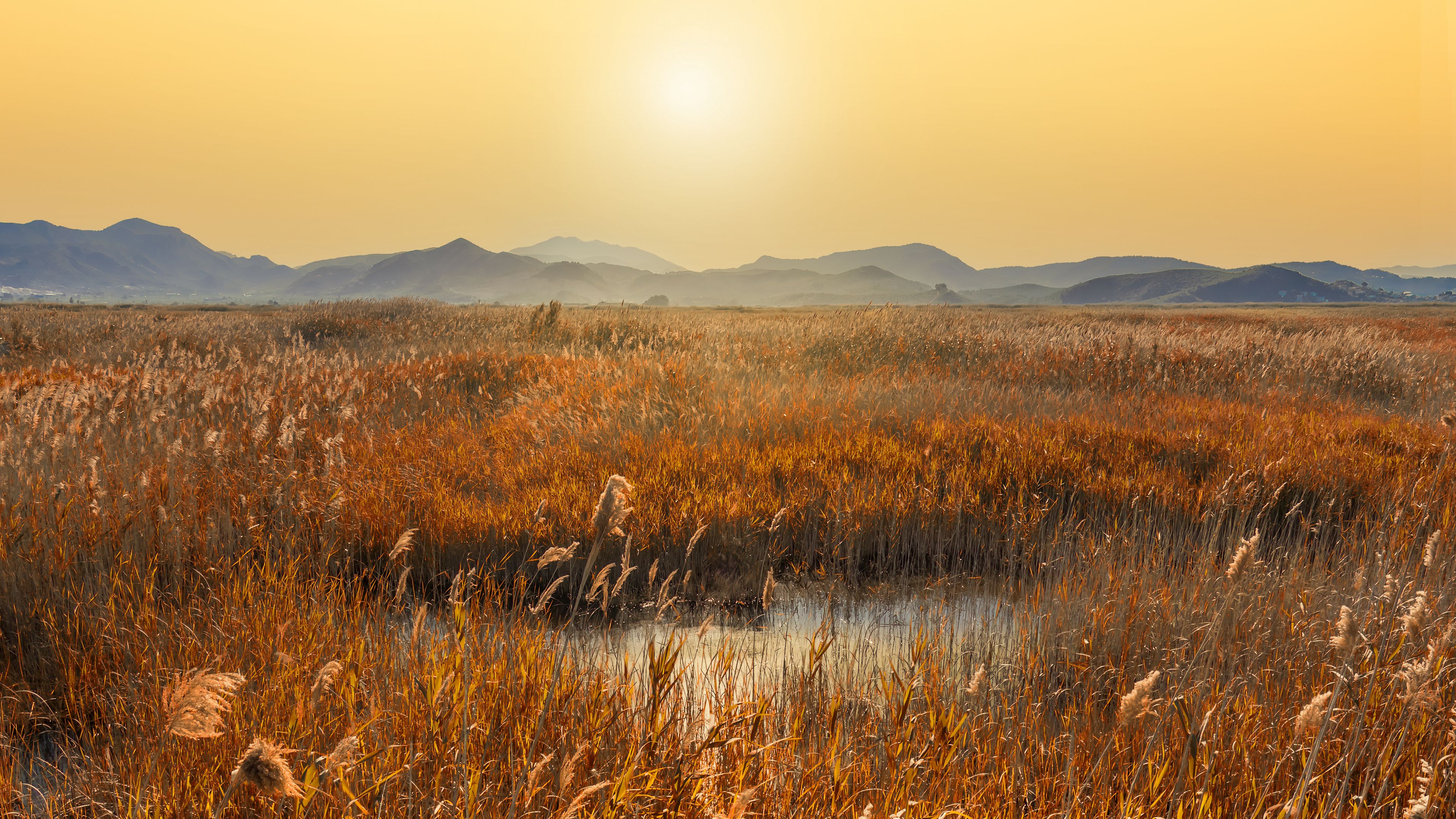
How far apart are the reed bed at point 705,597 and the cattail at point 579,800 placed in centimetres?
3

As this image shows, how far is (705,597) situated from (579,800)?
2.66 metres

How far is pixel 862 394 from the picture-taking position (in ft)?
25.9

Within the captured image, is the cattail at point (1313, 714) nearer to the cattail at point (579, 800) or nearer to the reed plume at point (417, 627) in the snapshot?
the cattail at point (579, 800)

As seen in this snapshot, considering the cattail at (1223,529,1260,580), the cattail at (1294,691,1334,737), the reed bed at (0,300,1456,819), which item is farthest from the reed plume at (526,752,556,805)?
the cattail at (1223,529,1260,580)

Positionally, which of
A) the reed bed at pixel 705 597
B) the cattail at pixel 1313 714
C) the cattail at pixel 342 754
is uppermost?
the cattail at pixel 342 754

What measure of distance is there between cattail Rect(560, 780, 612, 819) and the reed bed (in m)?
0.03

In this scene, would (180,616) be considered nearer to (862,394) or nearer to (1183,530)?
(1183,530)

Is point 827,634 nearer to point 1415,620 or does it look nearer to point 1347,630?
point 1347,630

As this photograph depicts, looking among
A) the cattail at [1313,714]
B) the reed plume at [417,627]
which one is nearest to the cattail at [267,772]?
the reed plume at [417,627]

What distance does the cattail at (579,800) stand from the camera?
111 cm

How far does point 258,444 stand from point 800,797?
5.02 meters

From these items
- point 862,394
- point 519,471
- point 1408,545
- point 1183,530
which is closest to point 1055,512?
point 1183,530

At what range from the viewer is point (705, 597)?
405 centimetres

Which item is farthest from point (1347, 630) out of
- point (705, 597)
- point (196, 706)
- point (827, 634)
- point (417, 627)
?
point (705, 597)
